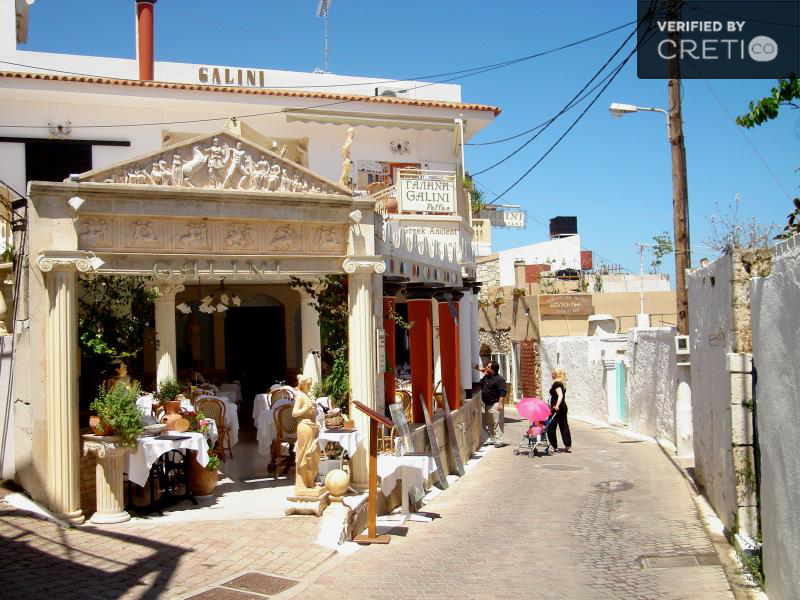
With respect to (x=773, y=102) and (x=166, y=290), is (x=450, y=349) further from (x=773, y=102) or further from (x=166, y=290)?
(x=773, y=102)

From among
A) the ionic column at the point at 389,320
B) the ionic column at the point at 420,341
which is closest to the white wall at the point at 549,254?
the ionic column at the point at 420,341

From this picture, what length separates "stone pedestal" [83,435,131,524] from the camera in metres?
9.41

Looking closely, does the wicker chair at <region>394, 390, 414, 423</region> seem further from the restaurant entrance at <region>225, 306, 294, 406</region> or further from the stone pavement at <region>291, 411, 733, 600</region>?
the restaurant entrance at <region>225, 306, 294, 406</region>

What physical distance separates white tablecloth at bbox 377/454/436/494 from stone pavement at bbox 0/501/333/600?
3.44ft

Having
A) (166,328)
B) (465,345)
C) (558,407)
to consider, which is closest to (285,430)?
(166,328)

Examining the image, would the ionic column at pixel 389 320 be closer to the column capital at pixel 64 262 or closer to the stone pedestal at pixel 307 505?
the stone pedestal at pixel 307 505

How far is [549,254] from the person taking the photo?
135ft

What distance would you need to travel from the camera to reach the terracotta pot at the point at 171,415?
10.6 metres

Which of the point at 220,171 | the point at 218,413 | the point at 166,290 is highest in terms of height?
the point at 220,171

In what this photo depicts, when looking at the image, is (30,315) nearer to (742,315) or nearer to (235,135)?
(235,135)

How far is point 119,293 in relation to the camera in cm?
1315

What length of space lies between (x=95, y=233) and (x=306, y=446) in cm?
357

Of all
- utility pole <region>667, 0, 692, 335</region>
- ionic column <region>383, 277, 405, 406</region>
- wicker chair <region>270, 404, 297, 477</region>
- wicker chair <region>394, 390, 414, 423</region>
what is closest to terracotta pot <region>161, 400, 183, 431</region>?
wicker chair <region>270, 404, 297, 477</region>

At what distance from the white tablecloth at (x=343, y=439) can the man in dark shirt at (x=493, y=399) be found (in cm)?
697
